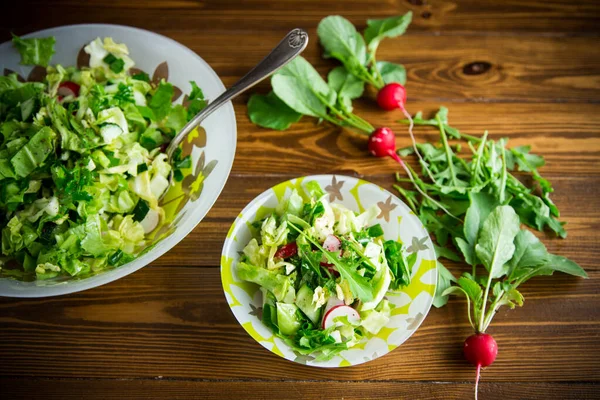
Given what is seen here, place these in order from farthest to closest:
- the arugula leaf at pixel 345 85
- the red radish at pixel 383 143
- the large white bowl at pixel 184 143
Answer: the arugula leaf at pixel 345 85 < the red radish at pixel 383 143 < the large white bowl at pixel 184 143

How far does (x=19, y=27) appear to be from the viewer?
1920mm

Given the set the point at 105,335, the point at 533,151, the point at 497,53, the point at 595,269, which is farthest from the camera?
the point at 497,53

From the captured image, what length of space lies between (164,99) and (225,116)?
20 cm

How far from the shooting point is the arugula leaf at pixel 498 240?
1.46 m

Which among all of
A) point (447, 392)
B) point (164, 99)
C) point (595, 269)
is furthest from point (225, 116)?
point (595, 269)

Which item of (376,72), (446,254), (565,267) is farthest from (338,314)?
(376,72)

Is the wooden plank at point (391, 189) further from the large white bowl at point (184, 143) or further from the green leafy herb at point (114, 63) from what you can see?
the green leafy herb at point (114, 63)

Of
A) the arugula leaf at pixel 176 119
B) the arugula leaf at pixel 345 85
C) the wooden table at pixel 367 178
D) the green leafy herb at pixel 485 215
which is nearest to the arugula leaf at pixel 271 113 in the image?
the wooden table at pixel 367 178

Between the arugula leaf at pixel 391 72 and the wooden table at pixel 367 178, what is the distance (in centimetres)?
7

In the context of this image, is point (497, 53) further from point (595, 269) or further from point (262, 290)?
point (262, 290)

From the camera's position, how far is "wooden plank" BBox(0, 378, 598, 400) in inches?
54.7

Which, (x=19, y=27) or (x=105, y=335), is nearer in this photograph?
(x=105, y=335)

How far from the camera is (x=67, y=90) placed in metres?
1.53

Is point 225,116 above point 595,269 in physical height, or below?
above
